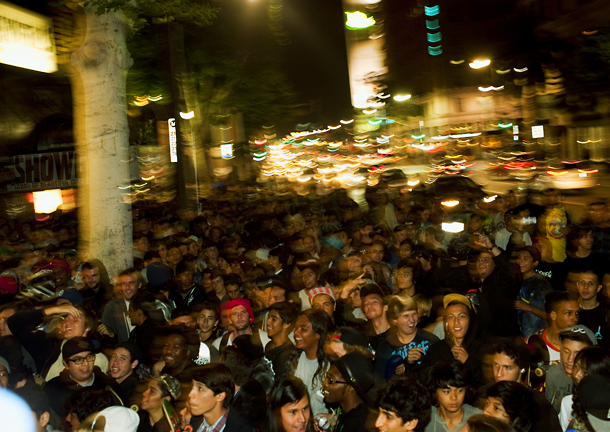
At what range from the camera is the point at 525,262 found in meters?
6.38

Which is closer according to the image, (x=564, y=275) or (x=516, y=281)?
(x=516, y=281)

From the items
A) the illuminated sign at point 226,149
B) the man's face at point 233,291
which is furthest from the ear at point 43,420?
the illuminated sign at point 226,149

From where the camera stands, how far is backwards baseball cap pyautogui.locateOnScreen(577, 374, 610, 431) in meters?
3.58

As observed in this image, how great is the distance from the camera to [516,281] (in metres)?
6.32

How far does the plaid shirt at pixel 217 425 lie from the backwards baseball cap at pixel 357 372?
87cm

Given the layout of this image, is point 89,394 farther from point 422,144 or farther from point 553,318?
point 422,144

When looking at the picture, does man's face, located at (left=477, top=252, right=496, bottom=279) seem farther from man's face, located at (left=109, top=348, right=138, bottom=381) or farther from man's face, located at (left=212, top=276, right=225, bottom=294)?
man's face, located at (left=109, top=348, right=138, bottom=381)

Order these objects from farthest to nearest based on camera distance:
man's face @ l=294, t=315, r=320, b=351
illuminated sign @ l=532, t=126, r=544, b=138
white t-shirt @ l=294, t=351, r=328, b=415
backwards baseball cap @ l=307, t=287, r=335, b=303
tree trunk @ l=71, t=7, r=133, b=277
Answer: illuminated sign @ l=532, t=126, r=544, b=138
tree trunk @ l=71, t=7, r=133, b=277
backwards baseball cap @ l=307, t=287, r=335, b=303
man's face @ l=294, t=315, r=320, b=351
white t-shirt @ l=294, t=351, r=328, b=415

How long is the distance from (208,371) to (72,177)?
46.6 ft

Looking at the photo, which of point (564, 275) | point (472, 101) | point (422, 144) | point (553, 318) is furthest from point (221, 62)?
point (472, 101)

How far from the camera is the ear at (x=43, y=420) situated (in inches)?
154

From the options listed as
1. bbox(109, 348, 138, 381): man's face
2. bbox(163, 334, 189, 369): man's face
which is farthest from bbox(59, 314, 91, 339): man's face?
bbox(163, 334, 189, 369): man's face

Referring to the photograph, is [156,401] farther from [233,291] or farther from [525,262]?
[525,262]

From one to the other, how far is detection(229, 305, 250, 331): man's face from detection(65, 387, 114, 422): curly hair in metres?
1.71
